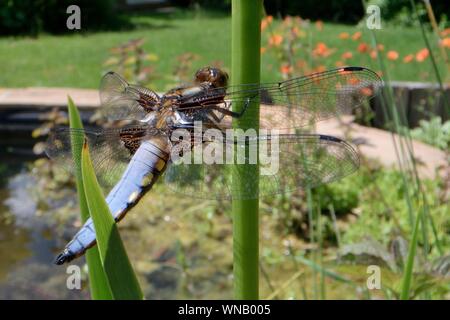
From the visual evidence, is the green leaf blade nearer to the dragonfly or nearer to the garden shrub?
the dragonfly

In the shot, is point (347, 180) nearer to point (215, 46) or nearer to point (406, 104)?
point (406, 104)

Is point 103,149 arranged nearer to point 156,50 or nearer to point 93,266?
point 93,266

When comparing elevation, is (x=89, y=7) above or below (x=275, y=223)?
above

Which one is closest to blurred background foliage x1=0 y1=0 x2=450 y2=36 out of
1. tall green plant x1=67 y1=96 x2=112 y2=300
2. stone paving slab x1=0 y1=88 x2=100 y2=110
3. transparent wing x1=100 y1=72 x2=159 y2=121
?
stone paving slab x1=0 y1=88 x2=100 y2=110

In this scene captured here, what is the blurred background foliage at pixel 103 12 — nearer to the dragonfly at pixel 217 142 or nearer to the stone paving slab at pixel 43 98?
the stone paving slab at pixel 43 98

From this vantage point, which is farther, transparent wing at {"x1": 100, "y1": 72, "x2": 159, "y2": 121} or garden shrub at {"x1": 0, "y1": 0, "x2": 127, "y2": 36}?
garden shrub at {"x1": 0, "y1": 0, "x2": 127, "y2": 36}

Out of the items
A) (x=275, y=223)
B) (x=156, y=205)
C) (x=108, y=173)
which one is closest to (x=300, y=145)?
(x=108, y=173)
